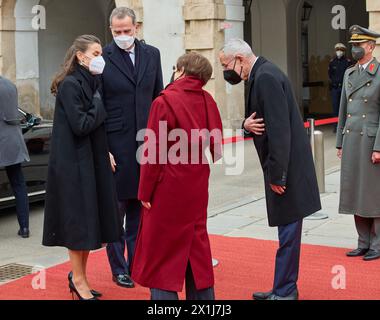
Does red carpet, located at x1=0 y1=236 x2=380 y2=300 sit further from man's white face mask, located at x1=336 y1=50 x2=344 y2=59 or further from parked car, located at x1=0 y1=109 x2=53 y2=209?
man's white face mask, located at x1=336 y1=50 x2=344 y2=59

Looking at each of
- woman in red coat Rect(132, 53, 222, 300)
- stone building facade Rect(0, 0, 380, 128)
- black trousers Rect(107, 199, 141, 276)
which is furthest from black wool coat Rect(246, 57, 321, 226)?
stone building facade Rect(0, 0, 380, 128)

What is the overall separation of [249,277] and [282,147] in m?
1.38

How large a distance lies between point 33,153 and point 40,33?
11559mm

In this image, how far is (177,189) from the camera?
4.42 metres

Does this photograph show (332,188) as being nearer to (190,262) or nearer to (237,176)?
(237,176)

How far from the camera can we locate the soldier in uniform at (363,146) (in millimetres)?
6352

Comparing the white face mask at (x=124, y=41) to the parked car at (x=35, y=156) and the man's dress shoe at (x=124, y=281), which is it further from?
the parked car at (x=35, y=156)

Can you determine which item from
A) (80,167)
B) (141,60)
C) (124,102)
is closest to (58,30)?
(141,60)

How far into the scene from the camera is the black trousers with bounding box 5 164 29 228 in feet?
25.4

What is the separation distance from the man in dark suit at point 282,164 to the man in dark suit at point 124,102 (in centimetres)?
78

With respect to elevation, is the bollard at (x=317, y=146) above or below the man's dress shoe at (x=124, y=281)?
above

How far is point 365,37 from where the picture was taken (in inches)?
252

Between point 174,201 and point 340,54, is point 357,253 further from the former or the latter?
point 340,54

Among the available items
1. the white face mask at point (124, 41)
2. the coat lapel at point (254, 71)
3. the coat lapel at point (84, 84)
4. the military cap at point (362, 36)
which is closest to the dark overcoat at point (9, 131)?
the white face mask at point (124, 41)
